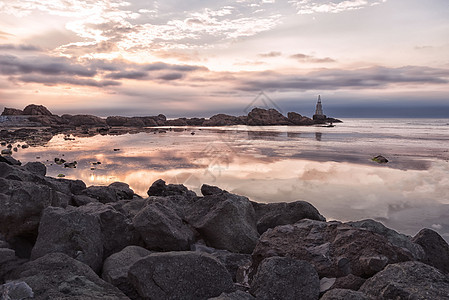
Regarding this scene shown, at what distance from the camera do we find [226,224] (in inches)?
287

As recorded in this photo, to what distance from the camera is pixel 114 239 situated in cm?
646

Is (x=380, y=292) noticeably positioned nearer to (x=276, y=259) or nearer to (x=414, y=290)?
(x=414, y=290)

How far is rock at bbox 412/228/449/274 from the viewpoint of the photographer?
6000 mm

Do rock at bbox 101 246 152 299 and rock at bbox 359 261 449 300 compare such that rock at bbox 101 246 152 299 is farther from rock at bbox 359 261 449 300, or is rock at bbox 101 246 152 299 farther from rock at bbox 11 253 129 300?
rock at bbox 359 261 449 300

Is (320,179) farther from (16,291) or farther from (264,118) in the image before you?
(264,118)

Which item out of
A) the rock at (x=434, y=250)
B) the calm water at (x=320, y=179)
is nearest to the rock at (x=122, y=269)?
the rock at (x=434, y=250)

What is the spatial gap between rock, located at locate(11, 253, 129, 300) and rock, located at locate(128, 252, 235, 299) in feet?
1.17

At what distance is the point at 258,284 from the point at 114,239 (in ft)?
10.7

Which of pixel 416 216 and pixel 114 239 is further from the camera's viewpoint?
pixel 416 216

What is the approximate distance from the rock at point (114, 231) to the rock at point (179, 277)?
74.0 inches

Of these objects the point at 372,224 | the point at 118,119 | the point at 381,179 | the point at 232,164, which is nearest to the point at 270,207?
the point at 372,224

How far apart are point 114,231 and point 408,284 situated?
5.18 meters

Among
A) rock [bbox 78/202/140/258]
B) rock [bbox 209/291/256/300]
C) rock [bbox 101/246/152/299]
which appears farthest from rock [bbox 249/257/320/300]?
rock [bbox 78/202/140/258]

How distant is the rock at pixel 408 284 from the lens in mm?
3746
